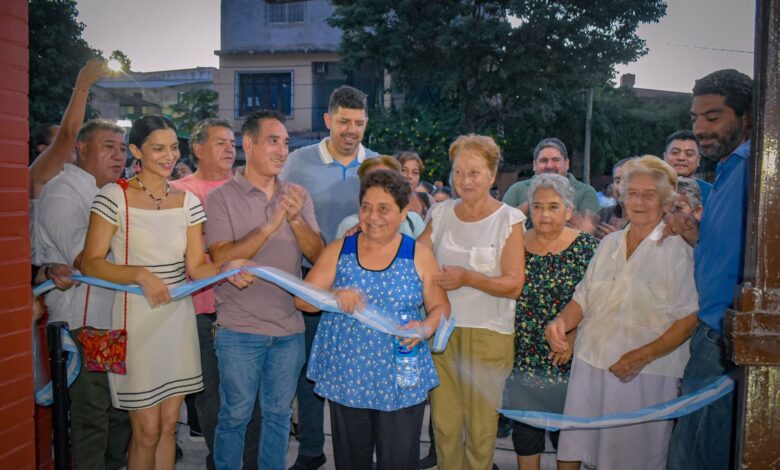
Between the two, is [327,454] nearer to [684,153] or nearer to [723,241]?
[723,241]

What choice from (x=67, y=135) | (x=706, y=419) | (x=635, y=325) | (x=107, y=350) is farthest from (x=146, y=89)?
(x=706, y=419)

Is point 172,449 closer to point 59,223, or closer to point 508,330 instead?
point 59,223

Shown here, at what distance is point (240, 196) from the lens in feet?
12.1

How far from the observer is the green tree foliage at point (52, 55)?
65.0ft

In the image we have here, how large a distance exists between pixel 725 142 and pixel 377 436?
243cm

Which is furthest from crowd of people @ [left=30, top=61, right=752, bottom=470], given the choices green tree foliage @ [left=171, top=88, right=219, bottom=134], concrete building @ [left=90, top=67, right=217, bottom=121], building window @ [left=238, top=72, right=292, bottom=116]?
concrete building @ [left=90, top=67, right=217, bottom=121]

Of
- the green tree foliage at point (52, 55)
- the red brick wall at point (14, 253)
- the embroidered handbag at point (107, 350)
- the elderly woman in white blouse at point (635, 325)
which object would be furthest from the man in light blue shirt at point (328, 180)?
the green tree foliage at point (52, 55)

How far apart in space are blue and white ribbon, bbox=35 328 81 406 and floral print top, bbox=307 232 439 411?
1.37 metres

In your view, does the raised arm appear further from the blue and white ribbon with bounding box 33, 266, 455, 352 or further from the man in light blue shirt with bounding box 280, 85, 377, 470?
the man in light blue shirt with bounding box 280, 85, 377, 470

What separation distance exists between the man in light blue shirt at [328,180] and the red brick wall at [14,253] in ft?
6.33

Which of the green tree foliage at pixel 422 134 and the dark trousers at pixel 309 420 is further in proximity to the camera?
the green tree foliage at pixel 422 134

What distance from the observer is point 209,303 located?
168 inches

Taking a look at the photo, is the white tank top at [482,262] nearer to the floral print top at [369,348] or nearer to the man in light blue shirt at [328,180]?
the floral print top at [369,348]

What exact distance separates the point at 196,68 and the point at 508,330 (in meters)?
57.5
